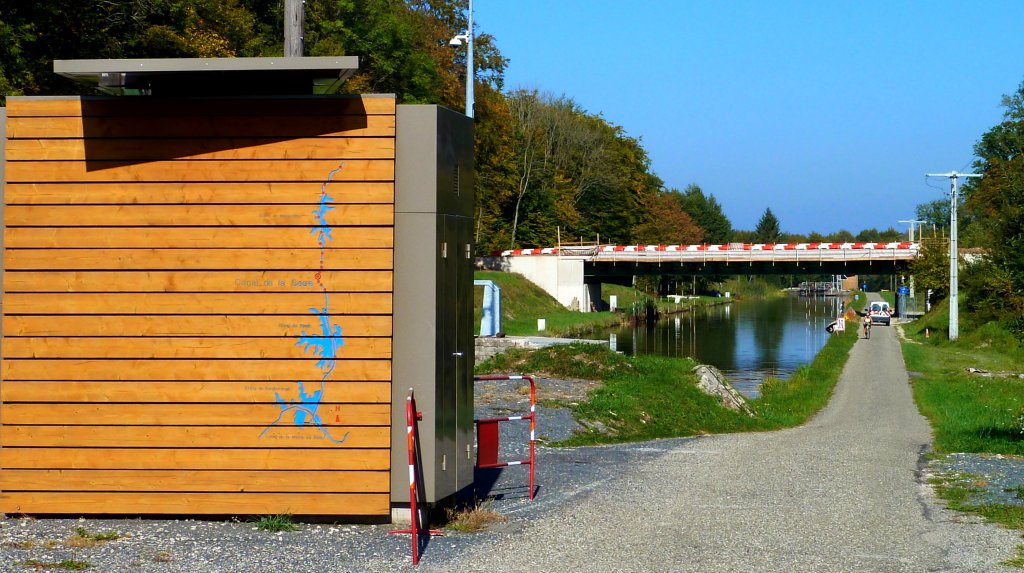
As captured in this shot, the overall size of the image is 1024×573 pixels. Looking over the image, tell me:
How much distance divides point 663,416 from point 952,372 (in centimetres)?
1894

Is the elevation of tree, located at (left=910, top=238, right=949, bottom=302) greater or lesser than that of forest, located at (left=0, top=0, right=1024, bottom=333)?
lesser

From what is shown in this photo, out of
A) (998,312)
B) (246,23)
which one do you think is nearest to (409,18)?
(246,23)

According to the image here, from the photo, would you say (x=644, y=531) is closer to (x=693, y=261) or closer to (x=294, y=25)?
(x=294, y=25)

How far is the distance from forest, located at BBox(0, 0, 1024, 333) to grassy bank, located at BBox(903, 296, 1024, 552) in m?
2.22

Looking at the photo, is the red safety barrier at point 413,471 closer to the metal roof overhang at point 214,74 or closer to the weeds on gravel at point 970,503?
the metal roof overhang at point 214,74

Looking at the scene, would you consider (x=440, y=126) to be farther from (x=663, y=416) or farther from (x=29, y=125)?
(x=663, y=416)

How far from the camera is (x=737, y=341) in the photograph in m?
60.9

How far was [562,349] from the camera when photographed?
2902cm

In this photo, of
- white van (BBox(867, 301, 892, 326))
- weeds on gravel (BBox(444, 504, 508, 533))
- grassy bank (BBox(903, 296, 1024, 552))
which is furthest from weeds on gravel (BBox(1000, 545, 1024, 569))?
white van (BBox(867, 301, 892, 326))

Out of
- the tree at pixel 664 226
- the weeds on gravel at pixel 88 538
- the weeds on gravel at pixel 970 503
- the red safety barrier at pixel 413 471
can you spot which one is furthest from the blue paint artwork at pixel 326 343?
the tree at pixel 664 226

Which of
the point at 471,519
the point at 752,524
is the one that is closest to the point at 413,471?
the point at 471,519

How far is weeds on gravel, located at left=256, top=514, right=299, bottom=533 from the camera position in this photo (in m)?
9.69

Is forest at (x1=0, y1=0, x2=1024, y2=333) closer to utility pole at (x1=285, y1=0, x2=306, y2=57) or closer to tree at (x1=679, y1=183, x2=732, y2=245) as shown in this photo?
utility pole at (x1=285, y1=0, x2=306, y2=57)

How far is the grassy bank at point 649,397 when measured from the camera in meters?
19.8
